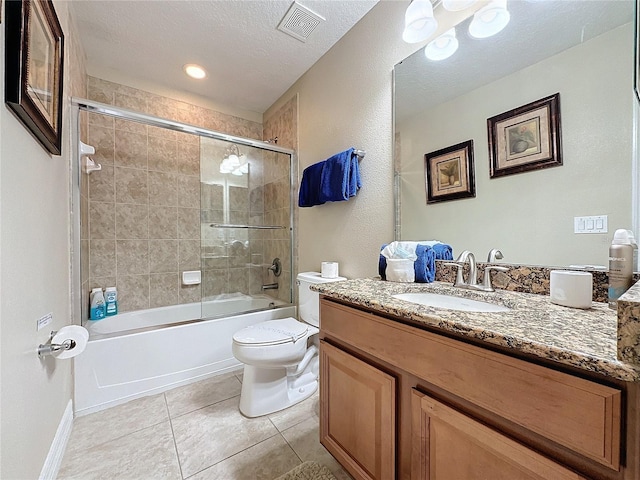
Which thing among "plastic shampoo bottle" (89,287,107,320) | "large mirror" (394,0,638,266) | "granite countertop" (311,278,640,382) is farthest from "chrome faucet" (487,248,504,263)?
"plastic shampoo bottle" (89,287,107,320)

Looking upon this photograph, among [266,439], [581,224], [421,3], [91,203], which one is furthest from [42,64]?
[581,224]

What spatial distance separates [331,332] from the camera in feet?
3.55

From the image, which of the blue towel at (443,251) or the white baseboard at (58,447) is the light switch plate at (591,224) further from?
the white baseboard at (58,447)

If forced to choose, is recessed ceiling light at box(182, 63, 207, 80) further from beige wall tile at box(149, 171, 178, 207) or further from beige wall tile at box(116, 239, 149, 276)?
beige wall tile at box(116, 239, 149, 276)

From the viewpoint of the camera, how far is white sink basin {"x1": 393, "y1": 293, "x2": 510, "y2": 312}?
0.95 meters

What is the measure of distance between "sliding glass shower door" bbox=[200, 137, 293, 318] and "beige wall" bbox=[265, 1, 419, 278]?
1.35 feet

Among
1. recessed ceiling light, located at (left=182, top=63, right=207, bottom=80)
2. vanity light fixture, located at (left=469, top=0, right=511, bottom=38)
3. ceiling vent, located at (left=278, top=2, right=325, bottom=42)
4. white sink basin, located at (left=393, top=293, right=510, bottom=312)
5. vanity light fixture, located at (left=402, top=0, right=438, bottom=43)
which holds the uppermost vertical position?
ceiling vent, located at (left=278, top=2, right=325, bottom=42)

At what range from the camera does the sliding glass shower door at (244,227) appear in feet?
7.49

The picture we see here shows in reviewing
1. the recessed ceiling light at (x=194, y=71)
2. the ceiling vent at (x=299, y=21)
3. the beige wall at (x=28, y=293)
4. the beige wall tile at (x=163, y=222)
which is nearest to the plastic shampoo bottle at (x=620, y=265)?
the beige wall at (x=28, y=293)

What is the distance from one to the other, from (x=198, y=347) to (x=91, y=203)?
58.0 inches

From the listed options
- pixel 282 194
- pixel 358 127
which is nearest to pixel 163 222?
pixel 282 194

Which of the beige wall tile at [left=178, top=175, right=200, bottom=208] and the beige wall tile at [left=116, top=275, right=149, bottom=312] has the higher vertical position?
the beige wall tile at [left=178, top=175, right=200, bottom=208]

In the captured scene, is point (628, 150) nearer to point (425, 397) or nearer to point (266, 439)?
point (425, 397)

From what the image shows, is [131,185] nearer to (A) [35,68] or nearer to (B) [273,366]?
(A) [35,68]
